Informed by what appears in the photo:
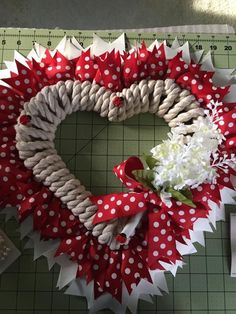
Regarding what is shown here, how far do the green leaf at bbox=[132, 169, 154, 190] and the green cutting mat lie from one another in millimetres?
79

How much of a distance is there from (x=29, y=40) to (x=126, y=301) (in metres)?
0.57

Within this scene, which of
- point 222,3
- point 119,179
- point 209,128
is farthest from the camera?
point 222,3

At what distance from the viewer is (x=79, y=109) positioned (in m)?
0.87

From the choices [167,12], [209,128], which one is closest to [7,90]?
[209,128]

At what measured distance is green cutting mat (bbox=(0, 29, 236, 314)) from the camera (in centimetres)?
85

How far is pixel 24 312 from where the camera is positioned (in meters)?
0.85

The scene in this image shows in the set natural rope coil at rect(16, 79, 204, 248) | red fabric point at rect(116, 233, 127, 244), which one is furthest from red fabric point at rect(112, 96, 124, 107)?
red fabric point at rect(116, 233, 127, 244)

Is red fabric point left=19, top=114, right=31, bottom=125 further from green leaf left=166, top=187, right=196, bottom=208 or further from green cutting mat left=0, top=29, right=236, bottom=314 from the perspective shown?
green leaf left=166, top=187, right=196, bottom=208

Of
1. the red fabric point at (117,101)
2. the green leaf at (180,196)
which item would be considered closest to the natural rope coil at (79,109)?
the red fabric point at (117,101)

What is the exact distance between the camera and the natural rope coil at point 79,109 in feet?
2.67

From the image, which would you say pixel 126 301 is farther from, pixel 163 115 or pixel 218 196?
pixel 163 115

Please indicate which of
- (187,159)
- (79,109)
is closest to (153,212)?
(187,159)

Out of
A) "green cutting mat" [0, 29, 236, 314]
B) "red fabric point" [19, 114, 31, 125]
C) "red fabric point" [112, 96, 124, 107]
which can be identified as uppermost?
"red fabric point" [112, 96, 124, 107]

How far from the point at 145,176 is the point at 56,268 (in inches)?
9.9
